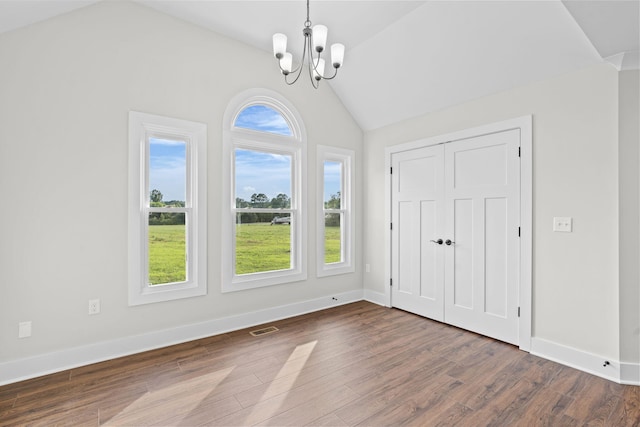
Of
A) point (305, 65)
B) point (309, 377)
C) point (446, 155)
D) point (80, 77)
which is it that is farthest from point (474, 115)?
point (80, 77)

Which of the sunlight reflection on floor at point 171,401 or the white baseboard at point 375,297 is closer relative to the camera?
the sunlight reflection on floor at point 171,401

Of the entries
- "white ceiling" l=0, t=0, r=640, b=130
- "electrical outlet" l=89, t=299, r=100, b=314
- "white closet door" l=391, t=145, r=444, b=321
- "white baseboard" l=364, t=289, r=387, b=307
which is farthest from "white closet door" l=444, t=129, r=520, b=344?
"electrical outlet" l=89, t=299, r=100, b=314

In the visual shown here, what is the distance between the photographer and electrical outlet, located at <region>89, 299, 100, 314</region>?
8.96ft

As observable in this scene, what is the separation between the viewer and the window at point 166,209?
A: 293 cm

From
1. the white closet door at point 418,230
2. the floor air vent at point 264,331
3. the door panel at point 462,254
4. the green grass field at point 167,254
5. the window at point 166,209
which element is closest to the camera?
the window at point 166,209

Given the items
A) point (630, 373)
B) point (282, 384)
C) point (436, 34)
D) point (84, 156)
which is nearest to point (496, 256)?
point (630, 373)

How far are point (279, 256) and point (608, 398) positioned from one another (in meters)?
3.21

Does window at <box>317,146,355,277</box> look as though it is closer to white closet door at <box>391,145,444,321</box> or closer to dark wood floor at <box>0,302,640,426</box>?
white closet door at <box>391,145,444,321</box>

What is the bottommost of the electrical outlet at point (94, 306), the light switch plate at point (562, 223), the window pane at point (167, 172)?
the electrical outlet at point (94, 306)

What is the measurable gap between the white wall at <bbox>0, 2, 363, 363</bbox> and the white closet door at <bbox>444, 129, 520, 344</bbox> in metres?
2.66

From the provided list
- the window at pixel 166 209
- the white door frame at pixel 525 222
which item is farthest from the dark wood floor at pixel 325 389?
the window at pixel 166 209

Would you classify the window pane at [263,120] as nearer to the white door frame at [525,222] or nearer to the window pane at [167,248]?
the window pane at [167,248]

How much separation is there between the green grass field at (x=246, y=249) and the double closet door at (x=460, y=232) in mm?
1105

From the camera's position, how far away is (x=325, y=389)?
2344 mm
